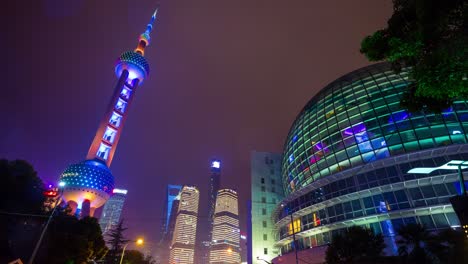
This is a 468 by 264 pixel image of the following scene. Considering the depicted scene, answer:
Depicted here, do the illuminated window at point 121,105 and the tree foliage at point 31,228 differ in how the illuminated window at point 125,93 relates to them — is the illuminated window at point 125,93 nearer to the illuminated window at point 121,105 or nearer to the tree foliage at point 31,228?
the illuminated window at point 121,105

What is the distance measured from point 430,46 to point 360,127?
3564 centimetres

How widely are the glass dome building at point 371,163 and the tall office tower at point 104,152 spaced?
63.4m

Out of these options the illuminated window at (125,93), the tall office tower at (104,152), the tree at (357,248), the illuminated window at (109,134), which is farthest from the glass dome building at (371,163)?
the illuminated window at (125,93)

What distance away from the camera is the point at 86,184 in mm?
83438

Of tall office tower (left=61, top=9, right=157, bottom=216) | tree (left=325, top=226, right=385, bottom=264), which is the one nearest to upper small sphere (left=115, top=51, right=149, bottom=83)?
tall office tower (left=61, top=9, right=157, bottom=216)

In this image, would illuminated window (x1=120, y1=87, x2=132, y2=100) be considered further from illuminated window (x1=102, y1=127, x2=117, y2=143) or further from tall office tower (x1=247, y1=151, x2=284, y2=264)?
tall office tower (x1=247, y1=151, x2=284, y2=264)

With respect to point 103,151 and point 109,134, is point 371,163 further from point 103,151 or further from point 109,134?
point 109,134

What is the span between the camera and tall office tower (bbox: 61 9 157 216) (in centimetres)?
8400

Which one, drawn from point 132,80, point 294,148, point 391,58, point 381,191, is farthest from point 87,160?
point 391,58

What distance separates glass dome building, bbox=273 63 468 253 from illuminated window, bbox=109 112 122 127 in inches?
2864

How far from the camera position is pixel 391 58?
11.9 m

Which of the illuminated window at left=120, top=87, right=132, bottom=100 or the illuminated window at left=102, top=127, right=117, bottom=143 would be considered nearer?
the illuminated window at left=102, top=127, right=117, bottom=143

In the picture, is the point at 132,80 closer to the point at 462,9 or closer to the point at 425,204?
the point at 425,204

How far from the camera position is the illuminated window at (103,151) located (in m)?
93.1
